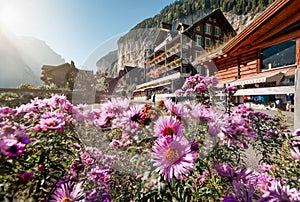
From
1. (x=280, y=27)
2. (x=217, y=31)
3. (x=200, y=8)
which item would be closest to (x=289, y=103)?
(x=280, y=27)

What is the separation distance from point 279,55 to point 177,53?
9.76 feet

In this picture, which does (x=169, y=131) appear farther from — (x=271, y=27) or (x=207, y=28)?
(x=207, y=28)

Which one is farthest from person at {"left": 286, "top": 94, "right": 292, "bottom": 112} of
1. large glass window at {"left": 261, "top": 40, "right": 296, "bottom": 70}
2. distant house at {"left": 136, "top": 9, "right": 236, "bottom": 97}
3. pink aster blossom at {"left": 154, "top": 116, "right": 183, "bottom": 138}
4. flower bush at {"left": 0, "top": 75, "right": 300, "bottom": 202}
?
pink aster blossom at {"left": 154, "top": 116, "right": 183, "bottom": 138}

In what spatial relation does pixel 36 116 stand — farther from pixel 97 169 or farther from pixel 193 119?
pixel 193 119

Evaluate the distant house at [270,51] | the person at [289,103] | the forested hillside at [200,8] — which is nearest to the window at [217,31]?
the distant house at [270,51]

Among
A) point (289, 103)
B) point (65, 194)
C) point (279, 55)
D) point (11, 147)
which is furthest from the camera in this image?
point (279, 55)

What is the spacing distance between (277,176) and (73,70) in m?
15.4

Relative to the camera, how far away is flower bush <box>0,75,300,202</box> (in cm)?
41

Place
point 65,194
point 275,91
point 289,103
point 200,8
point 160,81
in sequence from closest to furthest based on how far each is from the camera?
point 65,194, point 160,81, point 275,91, point 289,103, point 200,8

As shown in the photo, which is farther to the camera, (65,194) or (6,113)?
(6,113)

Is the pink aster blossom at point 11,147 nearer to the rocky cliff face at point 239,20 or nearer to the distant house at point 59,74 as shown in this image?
the distant house at point 59,74

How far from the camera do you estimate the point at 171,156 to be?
41 centimetres

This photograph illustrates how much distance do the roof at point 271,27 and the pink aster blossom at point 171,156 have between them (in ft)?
14.1

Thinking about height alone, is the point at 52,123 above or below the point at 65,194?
above
